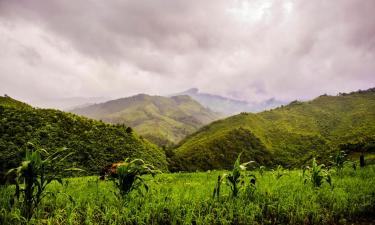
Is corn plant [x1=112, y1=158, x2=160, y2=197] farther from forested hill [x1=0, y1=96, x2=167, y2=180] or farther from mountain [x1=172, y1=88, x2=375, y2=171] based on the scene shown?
mountain [x1=172, y1=88, x2=375, y2=171]

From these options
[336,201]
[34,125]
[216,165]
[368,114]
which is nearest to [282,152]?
[216,165]

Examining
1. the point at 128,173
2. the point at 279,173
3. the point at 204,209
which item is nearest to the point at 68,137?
the point at 279,173

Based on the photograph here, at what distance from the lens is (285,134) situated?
108 meters

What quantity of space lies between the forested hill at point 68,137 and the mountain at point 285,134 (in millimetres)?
13014

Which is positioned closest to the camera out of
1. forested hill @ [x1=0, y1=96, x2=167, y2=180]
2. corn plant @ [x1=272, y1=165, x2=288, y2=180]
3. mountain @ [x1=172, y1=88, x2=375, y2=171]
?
corn plant @ [x1=272, y1=165, x2=288, y2=180]

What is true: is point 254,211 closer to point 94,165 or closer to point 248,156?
point 94,165

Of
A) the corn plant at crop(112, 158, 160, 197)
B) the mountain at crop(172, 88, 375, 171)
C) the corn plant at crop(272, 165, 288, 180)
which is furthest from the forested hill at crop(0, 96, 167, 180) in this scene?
the corn plant at crop(272, 165, 288, 180)

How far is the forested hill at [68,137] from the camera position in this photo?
31.2 meters

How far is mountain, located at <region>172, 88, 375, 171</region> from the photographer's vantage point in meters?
77.2

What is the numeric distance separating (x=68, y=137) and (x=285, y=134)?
9204 cm

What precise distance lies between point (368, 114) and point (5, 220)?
475 ft

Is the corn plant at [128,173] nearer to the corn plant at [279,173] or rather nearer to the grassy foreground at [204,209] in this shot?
the grassy foreground at [204,209]

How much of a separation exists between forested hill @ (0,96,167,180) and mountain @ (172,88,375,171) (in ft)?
42.7

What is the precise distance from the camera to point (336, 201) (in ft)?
25.4
